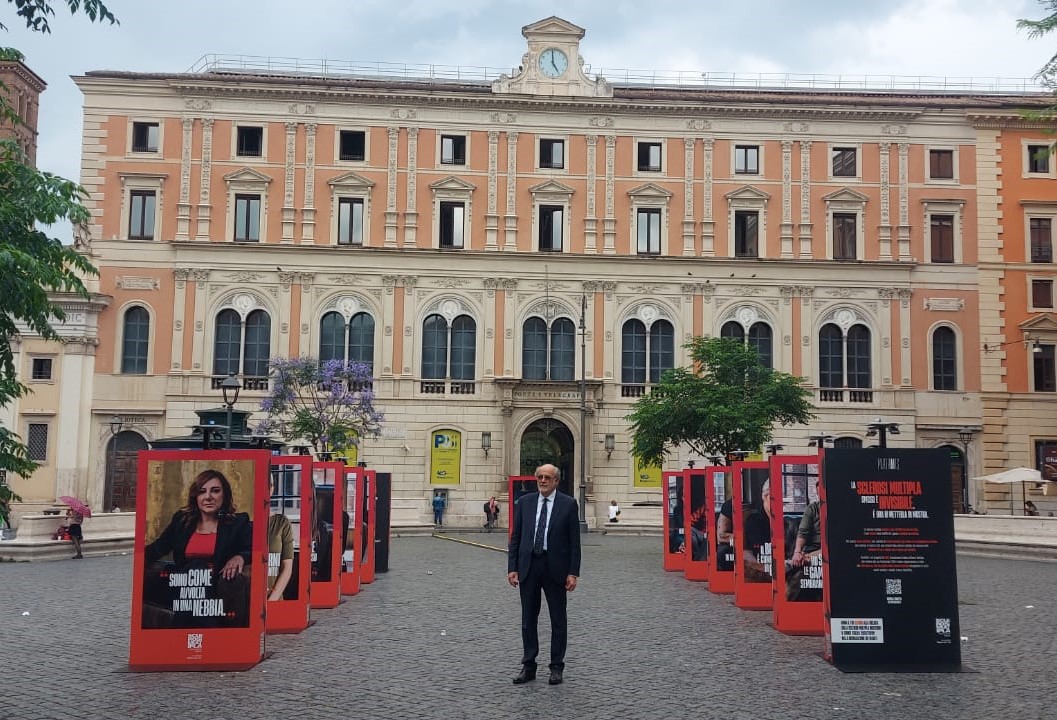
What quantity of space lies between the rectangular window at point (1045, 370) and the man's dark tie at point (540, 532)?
131 feet

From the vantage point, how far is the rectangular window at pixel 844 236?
151 ft

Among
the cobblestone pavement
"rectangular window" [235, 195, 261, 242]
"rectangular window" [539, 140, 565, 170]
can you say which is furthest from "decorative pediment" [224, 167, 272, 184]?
the cobblestone pavement

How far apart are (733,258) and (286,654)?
3548cm

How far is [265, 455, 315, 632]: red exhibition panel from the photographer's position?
14.1 metres

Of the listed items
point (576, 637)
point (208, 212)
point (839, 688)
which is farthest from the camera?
point (208, 212)

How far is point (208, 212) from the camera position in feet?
145

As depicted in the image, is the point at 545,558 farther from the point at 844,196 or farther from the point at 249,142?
the point at 844,196

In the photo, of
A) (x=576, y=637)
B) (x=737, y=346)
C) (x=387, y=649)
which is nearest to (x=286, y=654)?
(x=387, y=649)

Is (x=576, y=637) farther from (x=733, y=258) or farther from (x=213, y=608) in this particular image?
(x=733, y=258)

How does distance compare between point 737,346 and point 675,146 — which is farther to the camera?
point 675,146

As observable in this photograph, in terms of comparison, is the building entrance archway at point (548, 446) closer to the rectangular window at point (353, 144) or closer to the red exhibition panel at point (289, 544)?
the rectangular window at point (353, 144)

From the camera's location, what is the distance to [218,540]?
11477 mm

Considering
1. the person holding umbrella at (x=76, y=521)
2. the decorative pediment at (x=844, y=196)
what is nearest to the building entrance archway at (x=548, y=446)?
the decorative pediment at (x=844, y=196)

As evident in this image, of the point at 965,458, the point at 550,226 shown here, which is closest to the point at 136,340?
the point at 550,226
